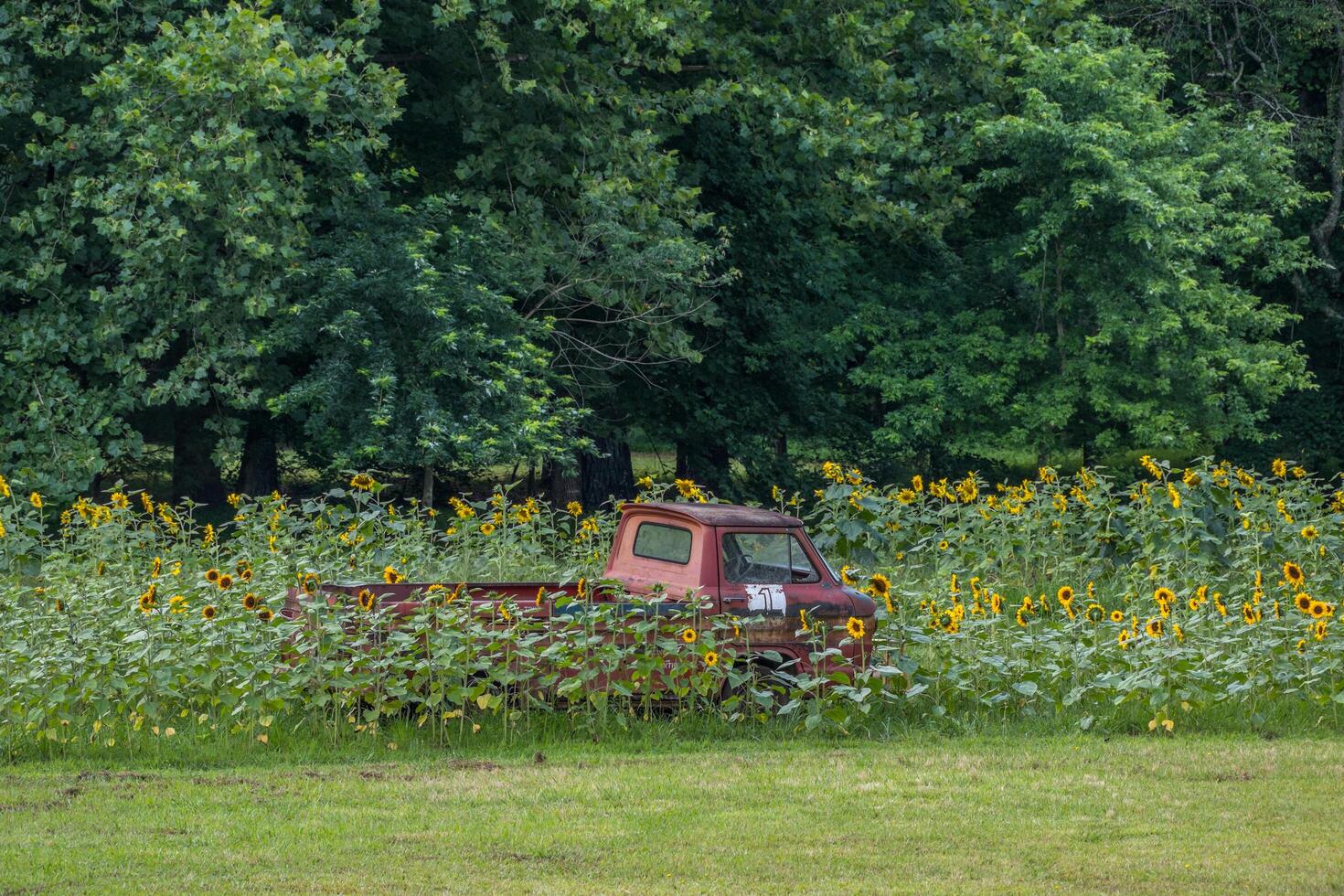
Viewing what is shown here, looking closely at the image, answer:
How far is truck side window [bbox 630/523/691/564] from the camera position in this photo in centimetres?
1028

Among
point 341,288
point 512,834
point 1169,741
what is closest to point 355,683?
point 512,834

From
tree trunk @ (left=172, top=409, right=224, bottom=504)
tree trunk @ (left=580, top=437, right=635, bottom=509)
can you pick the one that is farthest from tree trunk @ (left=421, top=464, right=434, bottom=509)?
tree trunk @ (left=172, top=409, right=224, bottom=504)

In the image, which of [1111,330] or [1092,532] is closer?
[1092,532]

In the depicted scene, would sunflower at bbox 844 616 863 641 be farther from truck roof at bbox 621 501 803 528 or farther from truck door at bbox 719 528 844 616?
truck roof at bbox 621 501 803 528

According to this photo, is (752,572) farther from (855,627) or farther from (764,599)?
(855,627)

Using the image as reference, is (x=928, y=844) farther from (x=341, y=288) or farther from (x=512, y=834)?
(x=341, y=288)

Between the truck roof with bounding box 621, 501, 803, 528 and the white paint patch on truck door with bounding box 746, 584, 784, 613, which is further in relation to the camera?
the truck roof with bounding box 621, 501, 803, 528

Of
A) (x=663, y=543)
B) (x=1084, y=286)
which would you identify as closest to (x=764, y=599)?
(x=663, y=543)

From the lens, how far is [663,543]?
1052cm

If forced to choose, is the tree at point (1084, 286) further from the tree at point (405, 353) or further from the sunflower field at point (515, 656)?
the sunflower field at point (515, 656)

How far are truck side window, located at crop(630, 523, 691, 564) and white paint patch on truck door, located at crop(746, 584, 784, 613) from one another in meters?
0.50

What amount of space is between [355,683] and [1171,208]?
14898 mm

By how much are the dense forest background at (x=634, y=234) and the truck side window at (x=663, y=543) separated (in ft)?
16.4

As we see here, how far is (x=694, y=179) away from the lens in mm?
20438
